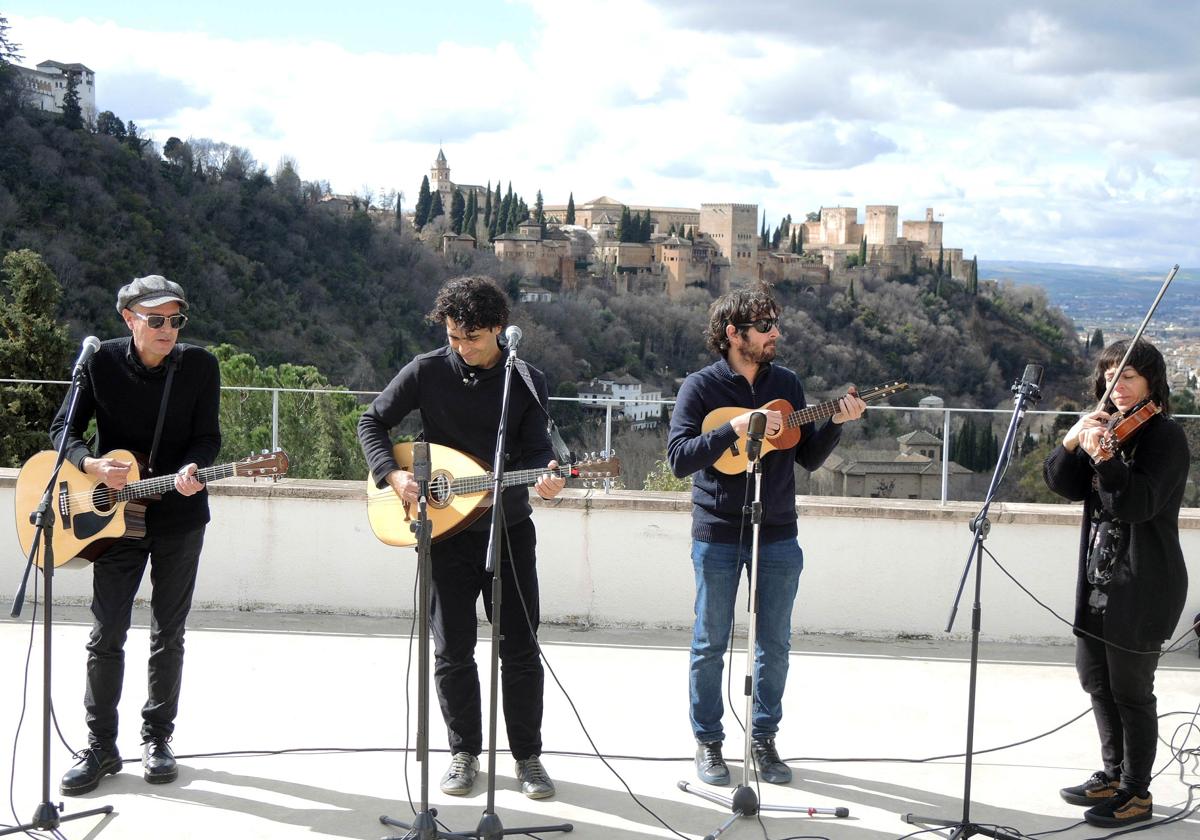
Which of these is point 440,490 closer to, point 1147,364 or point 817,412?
point 817,412

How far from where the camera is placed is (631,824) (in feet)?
11.0

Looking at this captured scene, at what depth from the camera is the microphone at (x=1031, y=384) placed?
10.5 ft

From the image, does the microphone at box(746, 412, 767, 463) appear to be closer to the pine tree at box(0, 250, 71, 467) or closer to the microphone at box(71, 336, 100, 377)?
the microphone at box(71, 336, 100, 377)

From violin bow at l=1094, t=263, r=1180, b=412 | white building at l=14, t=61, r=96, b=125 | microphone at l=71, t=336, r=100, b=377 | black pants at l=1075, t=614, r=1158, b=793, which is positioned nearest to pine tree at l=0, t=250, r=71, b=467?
microphone at l=71, t=336, r=100, b=377

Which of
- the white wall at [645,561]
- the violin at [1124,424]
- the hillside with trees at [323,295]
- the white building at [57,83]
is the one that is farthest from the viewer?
the white building at [57,83]

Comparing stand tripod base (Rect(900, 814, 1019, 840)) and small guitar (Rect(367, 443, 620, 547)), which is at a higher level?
small guitar (Rect(367, 443, 620, 547))

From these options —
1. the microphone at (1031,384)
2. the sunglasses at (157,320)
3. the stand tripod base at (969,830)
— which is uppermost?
the sunglasses at (157,320)

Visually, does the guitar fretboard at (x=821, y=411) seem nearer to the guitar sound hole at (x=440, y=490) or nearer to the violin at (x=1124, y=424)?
the violin at (x=1124, y=424)

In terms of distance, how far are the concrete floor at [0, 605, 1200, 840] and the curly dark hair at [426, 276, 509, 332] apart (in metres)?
1.47

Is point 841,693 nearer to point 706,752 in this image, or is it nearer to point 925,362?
point 706,752

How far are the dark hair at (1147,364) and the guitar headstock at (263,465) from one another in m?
2.55

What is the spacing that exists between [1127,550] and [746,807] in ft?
4.42

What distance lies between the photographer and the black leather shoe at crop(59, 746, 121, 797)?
11.4ft

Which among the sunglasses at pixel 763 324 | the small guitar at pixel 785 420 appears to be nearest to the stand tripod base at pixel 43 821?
the small guitar at pixel 785 420
